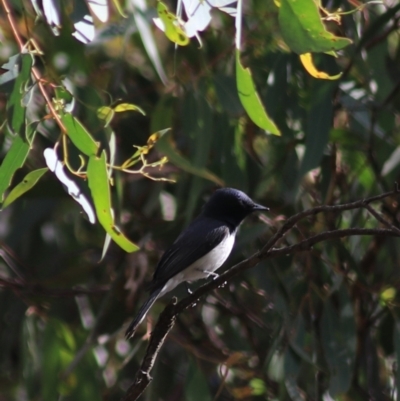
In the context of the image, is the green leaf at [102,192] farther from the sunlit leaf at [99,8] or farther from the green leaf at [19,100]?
the sunlit leaf at [99,8]

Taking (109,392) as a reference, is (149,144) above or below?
above

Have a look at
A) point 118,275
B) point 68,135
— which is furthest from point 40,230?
point 68,135

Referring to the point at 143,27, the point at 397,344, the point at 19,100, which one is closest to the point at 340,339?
the point at 397,344

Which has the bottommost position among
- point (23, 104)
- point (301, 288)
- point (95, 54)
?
point (301, 288)

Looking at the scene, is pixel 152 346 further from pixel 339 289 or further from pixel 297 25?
pixel 339 289

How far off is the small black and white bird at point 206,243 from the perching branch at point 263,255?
37.5 inches

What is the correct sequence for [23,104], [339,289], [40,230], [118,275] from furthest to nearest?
1. [40,230]
2. [118,275]
3. [339,289]
4. [23,104]

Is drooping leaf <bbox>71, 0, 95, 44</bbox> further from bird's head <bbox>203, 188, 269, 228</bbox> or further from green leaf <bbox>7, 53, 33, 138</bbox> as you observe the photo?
bird's head <bbox>203, 188, 269, 228</bbox>

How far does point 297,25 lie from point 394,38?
8.38ft

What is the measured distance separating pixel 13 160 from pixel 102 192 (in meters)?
0.30

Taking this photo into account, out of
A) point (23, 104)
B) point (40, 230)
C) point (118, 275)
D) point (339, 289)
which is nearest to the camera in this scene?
point (23, 104)

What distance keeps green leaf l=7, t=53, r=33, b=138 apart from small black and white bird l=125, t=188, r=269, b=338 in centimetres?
122

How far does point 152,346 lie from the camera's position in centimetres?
254

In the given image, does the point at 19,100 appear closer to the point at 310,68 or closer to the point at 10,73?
the point at 10,73
